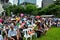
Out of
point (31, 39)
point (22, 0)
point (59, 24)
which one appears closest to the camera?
point (31, 39)

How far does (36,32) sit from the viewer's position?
20859 millimetres

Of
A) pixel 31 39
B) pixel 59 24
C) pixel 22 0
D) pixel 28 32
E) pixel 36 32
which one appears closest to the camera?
pixel 28 32

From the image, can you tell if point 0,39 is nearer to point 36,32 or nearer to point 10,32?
point 10,32

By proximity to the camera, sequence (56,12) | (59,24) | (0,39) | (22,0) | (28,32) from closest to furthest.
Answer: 1. (0,39)
2. (28,32)
3. (59,24)
4. (56,12)
5. (22,0)

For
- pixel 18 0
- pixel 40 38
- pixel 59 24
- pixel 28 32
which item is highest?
pixel 28 32

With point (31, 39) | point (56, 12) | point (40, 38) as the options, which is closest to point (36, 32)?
point (40, 38)

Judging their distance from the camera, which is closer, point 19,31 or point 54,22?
point 19,31

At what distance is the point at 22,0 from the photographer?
115 m

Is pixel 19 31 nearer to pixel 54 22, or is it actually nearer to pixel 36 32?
pixel 36 32

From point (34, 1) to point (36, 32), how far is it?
3730 inches

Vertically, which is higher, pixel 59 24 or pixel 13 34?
pixel 13 34

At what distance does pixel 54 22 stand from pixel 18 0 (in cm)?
7769

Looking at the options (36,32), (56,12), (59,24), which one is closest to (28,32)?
(36,32)

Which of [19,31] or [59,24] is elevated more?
[19,31]
